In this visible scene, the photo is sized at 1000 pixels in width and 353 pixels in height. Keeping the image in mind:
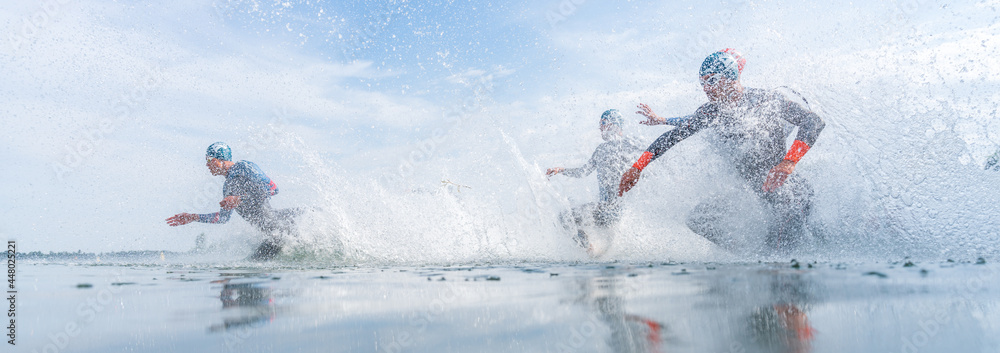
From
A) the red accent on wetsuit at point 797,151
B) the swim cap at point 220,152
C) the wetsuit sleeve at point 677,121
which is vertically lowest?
the red accent on wetsuit at point 797,151

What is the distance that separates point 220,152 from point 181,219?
1.21 meters

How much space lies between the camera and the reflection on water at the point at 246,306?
2136 millimetres

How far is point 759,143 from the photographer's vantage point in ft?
19.0

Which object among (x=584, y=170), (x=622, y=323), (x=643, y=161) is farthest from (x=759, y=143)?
(x=622, y=323)

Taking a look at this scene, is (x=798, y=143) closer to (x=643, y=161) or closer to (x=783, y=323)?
(x=643, y=161)

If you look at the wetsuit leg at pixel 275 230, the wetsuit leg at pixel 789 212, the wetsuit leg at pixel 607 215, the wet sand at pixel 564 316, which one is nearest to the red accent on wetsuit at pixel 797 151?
the wetsuit leg at pixel 789 212

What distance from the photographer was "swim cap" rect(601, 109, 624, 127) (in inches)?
309

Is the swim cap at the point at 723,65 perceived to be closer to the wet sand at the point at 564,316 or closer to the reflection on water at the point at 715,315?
the wet sand at the point at 564,316

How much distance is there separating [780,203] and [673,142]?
1272 mm

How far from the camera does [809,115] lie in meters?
5.33

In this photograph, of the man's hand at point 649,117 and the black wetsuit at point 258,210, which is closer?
the man's hand at point 649,117

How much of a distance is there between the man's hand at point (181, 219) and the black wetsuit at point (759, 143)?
7146 millimetres

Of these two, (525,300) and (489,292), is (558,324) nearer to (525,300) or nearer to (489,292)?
(525,300)

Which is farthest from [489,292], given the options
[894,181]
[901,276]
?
[894,181]
